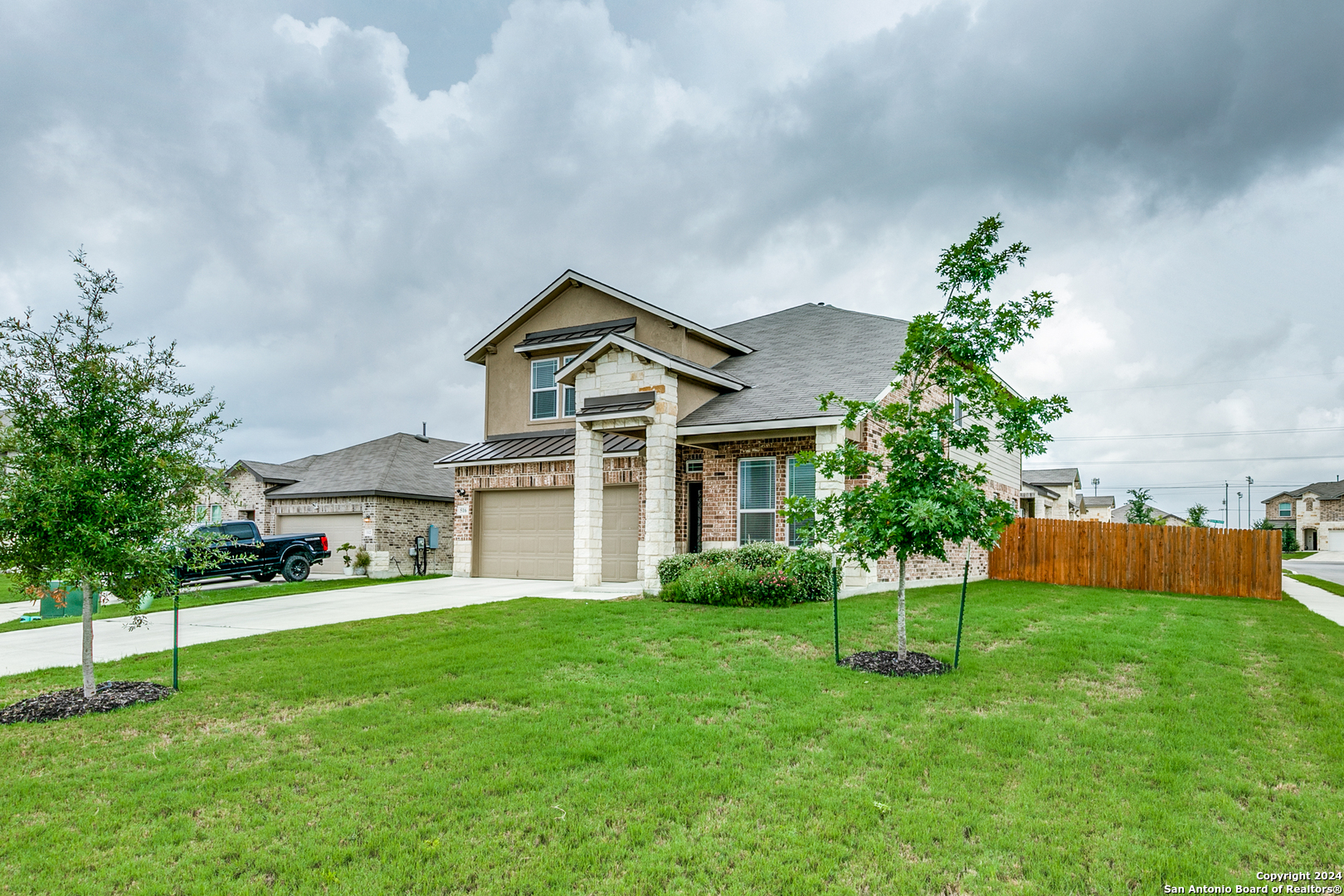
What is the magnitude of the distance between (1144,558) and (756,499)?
32.7ft

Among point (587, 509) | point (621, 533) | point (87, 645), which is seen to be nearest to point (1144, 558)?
point (621, 533)

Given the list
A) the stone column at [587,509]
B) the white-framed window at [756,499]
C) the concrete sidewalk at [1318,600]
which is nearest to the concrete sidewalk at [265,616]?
the stone column at [587,509]

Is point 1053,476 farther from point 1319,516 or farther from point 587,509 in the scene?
point 587,509

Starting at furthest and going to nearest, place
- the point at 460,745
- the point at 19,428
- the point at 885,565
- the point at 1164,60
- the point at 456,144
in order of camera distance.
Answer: the point at 456,144 < the point at 885,565 < the point at 1164,60 < the point at 19,428 < the point at 460,745

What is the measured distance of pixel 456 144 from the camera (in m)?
17.2

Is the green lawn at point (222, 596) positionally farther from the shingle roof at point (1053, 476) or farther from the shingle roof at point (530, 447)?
the shingle roof at point (1053, 476)

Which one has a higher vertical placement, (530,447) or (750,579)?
(530,447)

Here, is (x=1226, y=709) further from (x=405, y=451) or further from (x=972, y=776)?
(x=405, y=451)

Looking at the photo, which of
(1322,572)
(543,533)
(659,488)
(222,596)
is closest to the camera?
(659,488)

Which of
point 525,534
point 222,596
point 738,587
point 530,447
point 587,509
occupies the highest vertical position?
point 530,447

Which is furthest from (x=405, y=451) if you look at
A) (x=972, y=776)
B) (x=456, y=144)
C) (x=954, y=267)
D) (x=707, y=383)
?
(x=972, y=776)

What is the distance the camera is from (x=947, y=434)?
25.3 ft

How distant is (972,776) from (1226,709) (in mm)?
3151

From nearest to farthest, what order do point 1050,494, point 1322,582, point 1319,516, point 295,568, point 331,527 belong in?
point 295,568 → point 1322,582 → point 331,527 → point 1050,494 → point 1319,516
